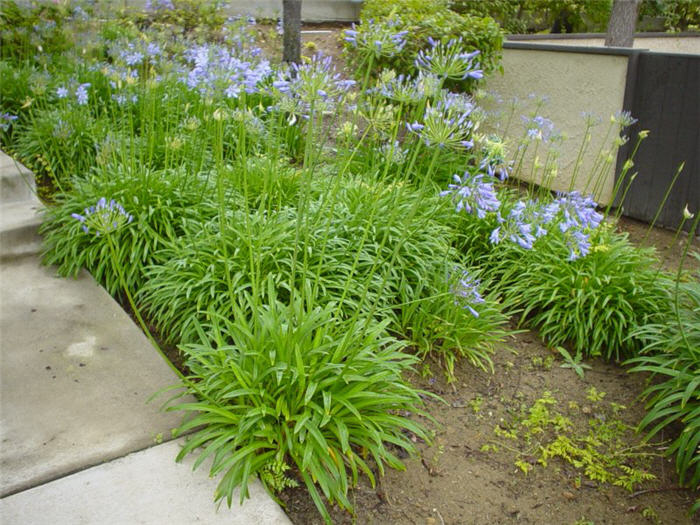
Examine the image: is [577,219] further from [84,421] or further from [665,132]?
[665,132]

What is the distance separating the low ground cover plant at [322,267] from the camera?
96.1 inches

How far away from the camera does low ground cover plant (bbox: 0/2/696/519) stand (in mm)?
2441

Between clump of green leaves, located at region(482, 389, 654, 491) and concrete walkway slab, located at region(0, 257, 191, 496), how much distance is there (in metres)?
1.61

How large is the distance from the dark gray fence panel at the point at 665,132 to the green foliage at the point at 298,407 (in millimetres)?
4329

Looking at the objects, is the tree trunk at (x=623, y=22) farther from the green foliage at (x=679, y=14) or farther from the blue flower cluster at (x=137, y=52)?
the blue flower cluster at (x=137, y=52)

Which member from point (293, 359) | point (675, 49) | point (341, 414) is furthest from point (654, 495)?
point (675, 49)

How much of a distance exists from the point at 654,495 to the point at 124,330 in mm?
2708

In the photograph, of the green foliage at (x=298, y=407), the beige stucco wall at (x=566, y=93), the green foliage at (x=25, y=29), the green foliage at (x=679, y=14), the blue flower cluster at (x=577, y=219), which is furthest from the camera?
the green foliage at (x=679, y=14)

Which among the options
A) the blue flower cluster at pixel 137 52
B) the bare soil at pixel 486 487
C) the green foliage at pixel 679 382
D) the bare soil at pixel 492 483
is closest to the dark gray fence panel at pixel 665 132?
the green foliage at pixel 679 382

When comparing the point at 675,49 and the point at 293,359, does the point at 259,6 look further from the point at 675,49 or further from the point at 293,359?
the point at 293,359

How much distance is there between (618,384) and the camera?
3.53 meters

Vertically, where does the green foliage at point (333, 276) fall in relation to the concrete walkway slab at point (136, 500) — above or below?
above

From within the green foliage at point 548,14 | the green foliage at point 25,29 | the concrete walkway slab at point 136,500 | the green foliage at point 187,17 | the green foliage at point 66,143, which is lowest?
the concrete walkway slab at point 136,500

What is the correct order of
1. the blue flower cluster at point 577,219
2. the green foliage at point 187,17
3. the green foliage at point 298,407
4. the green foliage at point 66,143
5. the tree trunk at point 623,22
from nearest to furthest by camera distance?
the green foliage at point 298,407 < the blue flower cluster at point 577,219 < the green foliage at point 66,143 < the tree trunk at point 623,22 < the green foliage at point 187,17
